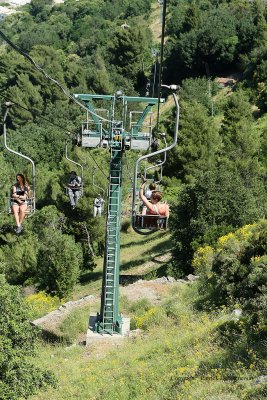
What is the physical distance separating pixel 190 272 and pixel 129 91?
131 ft

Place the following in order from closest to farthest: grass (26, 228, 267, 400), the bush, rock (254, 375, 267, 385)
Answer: rock (254, 375, 267, 385)
grass (26, 228, 267, 400)
the bush

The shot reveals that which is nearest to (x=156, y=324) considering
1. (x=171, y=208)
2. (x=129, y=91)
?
(x=171, y=208)

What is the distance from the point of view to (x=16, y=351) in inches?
489

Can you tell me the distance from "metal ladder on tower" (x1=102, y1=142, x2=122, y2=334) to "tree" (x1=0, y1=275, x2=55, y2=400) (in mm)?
4351

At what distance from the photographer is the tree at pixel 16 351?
1188 cm

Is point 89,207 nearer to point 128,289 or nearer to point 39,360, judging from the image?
point 128,289

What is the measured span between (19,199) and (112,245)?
4653 mm

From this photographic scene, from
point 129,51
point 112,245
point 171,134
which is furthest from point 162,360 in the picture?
point 129,51

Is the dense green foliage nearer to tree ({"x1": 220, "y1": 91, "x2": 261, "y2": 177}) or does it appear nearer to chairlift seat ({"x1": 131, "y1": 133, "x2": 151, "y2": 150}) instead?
tree ({"x1": 220, "y1": 91, "x2": 261, "y2": 177})

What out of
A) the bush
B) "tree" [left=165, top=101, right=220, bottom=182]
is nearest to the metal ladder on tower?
the bush

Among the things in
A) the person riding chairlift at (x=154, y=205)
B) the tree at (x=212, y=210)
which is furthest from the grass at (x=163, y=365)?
the tree at (x=212, y=210)

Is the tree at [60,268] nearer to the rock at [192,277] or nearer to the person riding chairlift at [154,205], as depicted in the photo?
the rock at [192,277]

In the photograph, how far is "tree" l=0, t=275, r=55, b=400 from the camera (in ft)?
39.0

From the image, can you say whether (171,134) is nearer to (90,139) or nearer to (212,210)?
(212,210)
